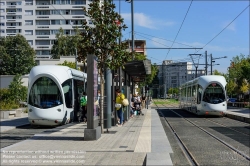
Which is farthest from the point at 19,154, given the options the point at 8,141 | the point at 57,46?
the point at 57,46

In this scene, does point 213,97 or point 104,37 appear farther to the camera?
point 213,97

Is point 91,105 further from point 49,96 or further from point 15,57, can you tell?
point 15,57

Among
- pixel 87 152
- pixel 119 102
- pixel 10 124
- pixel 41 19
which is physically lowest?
pixel 10 124

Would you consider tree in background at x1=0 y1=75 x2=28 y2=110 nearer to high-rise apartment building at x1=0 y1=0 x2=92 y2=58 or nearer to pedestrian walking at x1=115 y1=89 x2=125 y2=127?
pedestrian walking at x1=115 y1=89 x2=125 y2=127

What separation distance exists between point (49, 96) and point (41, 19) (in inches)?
3105

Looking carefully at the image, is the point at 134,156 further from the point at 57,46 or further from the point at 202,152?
the point at 57,46

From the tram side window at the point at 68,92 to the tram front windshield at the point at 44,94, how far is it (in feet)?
1.73

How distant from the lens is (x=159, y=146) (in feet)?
37.6

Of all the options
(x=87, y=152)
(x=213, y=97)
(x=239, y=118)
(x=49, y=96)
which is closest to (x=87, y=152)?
(x=87, y=152)

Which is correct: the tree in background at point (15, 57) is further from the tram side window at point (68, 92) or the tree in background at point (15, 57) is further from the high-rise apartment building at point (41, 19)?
the tram side window at point (68, 92)

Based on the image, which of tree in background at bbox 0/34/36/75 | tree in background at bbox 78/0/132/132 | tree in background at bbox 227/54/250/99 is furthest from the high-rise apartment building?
tree in background at bbox 78/0/132/132

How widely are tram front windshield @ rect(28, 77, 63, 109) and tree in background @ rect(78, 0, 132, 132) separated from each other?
205 inches

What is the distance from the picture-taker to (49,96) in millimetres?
19797

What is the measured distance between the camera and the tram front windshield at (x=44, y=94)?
19578 millimetres
